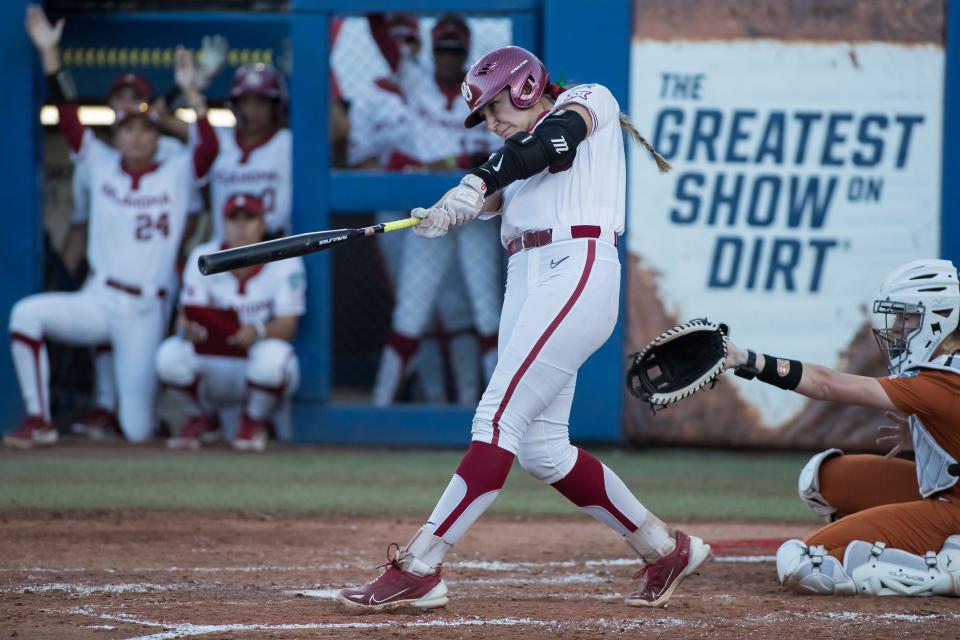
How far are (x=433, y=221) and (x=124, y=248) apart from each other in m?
4.60

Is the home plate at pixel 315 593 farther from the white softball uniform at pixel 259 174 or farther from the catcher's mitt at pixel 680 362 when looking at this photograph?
the white softball uniform at pixel 259 174

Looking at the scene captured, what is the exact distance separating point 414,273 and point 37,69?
2575mm

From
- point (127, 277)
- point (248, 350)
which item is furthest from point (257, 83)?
point (248, 350)

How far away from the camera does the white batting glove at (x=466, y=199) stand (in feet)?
12.3

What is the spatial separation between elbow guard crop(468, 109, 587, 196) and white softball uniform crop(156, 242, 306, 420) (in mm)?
3878

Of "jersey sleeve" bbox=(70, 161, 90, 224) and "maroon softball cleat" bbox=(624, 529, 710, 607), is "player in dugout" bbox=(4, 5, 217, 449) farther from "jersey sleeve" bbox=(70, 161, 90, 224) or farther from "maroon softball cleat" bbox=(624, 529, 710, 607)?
"maroon softball cleat" bbox=(624, 529, 710, 607)

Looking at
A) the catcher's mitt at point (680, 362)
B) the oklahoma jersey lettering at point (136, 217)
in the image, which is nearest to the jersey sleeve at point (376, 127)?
the oklahoma jersey lettering at point (136, 217)

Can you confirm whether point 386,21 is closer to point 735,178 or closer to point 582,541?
point 735,178

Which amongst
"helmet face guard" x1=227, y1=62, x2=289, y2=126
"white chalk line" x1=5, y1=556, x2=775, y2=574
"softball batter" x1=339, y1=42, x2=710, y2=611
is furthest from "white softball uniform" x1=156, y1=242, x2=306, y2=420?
"softball batter" x1=339, y1=42, x2=710, y2=611

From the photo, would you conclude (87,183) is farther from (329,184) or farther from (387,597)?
(387,597)

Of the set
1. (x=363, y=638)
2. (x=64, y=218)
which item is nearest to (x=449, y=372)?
(x=64, y=218)

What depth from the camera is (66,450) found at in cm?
748

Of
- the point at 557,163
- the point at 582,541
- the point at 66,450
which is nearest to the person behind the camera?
the point at 557,163

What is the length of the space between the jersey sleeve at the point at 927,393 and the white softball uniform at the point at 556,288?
887 millimetres
